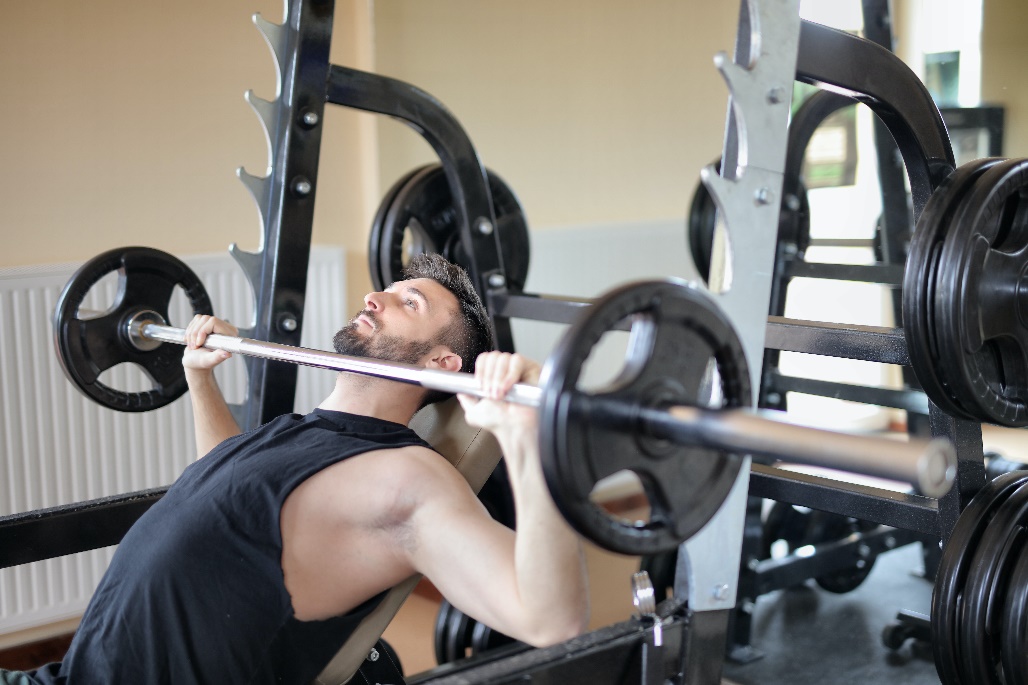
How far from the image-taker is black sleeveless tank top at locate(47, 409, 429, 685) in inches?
50.6

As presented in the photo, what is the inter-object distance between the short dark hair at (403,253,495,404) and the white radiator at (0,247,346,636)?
1129mm

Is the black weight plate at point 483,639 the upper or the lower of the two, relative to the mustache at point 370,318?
lower

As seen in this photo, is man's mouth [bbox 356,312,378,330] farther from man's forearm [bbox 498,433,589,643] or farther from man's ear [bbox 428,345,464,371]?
man's forearm [bbox 498,433,589,643]

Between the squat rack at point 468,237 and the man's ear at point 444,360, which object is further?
the man's ear at point 444,360

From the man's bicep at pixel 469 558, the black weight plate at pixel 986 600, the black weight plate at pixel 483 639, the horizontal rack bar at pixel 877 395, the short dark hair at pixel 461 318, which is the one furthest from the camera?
the horizontal rack bar at pixel 877 395

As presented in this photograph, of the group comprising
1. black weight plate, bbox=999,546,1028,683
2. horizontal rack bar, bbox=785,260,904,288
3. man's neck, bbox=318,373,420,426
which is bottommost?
black weight plate, bbox=999,546,1028,683

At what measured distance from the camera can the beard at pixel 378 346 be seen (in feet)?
5.06

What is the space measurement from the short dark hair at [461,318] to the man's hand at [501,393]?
55 cm

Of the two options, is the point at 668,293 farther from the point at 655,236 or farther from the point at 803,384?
the point at 655,236

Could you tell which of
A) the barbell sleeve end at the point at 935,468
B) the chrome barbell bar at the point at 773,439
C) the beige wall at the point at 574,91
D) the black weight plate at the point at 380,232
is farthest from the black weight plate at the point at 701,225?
the barbell sleeve end at the point at 935,468

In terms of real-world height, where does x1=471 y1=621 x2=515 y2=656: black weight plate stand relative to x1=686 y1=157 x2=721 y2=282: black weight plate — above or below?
below

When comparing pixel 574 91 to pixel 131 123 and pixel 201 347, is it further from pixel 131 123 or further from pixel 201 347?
pixel 201 347

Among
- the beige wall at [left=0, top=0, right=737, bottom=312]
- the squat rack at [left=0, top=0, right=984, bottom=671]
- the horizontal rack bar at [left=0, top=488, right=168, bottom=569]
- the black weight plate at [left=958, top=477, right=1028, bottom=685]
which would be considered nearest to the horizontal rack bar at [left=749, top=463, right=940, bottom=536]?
the squat rack at [left=0, top=0, right=984, bottom=671]

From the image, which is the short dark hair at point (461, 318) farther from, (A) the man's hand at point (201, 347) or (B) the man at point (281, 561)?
(A) the man's hand at point (201, 347)
